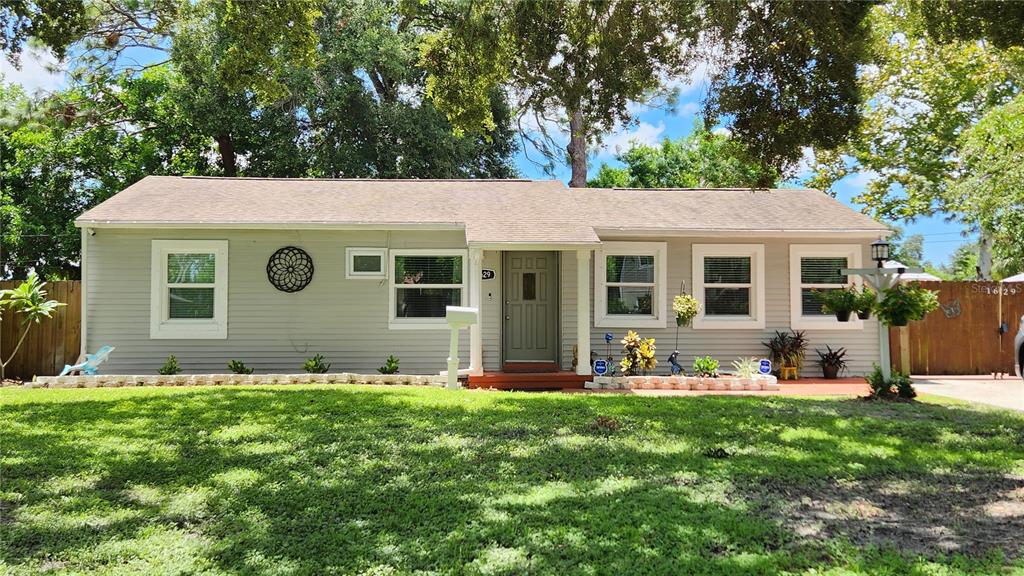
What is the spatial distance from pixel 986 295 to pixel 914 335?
61.8 inches

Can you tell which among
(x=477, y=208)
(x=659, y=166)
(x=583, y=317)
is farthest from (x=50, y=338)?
(x=659, y=166)

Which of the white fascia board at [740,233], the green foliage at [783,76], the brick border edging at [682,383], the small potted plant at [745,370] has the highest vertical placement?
the green foliage at [783,76]

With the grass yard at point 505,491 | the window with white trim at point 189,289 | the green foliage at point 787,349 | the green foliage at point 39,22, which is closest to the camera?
the grass yard at point 505,491

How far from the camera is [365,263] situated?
10844 mm

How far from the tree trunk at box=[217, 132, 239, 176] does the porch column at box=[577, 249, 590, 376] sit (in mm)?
14577

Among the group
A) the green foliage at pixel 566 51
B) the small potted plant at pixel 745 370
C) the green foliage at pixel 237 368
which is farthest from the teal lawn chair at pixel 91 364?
the small potted plant at pixel 745 370

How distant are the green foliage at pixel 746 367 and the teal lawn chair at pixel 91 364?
11.1 m

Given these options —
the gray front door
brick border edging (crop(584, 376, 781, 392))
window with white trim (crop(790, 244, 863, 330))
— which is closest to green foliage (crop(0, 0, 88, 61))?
the gray front door

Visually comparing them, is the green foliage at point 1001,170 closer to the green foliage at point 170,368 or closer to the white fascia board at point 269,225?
the white fascia board at point 269,225

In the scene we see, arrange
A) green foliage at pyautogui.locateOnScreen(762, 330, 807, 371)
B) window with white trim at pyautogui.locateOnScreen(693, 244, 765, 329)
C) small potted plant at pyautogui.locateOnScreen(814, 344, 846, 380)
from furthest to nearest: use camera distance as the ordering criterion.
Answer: window with white trim at pyautogui.locateOnScreen(693, 244, 765, 329) → small potted plant at pyautogui.locateOnScreen(814, 344, 846, 380) → green foliage at pyautogui.locateOnScreen(762, 330, 807, 371)

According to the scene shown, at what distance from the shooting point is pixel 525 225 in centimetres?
1034

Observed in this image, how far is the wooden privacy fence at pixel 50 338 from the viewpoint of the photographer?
10922 millimetres

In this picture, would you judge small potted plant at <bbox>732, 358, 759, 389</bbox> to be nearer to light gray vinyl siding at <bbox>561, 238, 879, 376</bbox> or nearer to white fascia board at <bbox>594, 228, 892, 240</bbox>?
light gray vinyl siding at <bbox>561, 238, 879, 376</bbox>

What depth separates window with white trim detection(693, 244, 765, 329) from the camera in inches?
438
